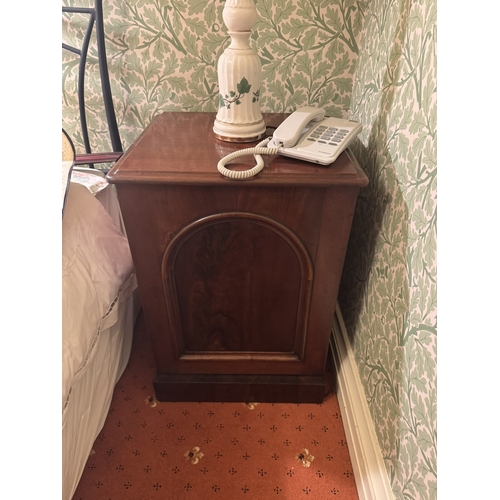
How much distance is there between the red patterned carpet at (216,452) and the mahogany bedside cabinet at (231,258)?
0.17 feet

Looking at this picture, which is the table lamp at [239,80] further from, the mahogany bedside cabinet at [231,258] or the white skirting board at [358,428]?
the white skirting board at [358,428]

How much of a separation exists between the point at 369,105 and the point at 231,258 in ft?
1.83

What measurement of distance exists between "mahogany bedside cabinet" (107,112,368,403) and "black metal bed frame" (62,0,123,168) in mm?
203

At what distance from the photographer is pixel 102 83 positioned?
1123 mm

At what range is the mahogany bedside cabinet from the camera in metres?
0.78

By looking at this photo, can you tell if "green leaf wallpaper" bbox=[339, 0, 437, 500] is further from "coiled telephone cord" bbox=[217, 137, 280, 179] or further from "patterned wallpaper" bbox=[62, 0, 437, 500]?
"coiled telephone cord" bbox=[217, 137, 280, 179]

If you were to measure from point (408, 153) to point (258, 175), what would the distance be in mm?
298

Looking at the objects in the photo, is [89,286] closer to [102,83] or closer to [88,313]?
[88,313]

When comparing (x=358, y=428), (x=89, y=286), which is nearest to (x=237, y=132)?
(x=89, y=286)

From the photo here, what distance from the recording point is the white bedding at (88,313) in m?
0.79

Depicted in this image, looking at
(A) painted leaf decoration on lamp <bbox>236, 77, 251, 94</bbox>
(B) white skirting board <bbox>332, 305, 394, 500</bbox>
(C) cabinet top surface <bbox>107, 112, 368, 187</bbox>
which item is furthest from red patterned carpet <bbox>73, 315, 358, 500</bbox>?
(A) painted leaf decoration on lamp <bbox>236, 77, 251, 94</bbox>

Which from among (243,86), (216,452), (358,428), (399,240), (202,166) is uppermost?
(243,86)

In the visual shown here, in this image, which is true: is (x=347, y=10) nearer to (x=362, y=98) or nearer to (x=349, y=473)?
(x=362, y=98)

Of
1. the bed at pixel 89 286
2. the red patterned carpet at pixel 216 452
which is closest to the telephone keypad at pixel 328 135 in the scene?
the bed at pixel 89 286
